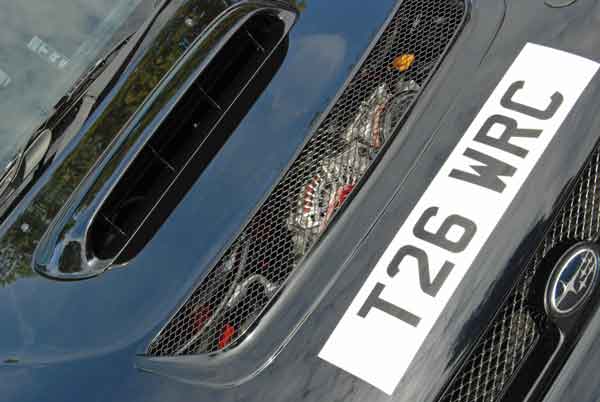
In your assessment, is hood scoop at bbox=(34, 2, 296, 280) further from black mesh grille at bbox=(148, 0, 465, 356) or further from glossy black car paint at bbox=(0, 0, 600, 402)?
black mesh grille at bbox=(148, 0, 465, 356)

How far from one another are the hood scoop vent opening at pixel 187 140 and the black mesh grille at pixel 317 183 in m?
0.25

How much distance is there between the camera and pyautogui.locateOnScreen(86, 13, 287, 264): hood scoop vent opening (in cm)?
190

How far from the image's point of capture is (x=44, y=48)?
7.62 feet

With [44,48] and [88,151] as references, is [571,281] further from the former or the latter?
[44,48]

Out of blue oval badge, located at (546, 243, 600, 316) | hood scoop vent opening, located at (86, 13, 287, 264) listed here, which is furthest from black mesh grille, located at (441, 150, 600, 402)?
hood scoop vent opening, located at (86, 13, 287, 264)

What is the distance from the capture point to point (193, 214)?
1.83 meters

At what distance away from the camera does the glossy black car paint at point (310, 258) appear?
157cm

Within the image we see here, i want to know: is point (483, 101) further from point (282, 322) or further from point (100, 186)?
point (100, 186)

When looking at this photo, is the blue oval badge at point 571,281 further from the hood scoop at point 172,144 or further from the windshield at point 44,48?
the windshield at point 44,48

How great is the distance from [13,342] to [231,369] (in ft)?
2.15

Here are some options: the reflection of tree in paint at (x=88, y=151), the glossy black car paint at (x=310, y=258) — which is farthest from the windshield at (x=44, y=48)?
the glossy black car paint at (x=310, y=258)

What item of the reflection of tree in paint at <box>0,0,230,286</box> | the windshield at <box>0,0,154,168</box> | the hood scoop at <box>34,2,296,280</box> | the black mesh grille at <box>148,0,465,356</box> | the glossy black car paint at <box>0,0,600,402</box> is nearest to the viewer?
the glossy black car paint at <box>0,0,600,402</box>

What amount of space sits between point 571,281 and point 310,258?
0.61 m

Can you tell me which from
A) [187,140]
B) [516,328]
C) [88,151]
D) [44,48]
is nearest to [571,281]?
[516,328]
